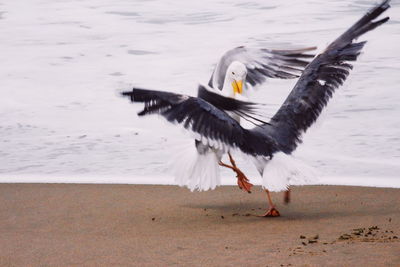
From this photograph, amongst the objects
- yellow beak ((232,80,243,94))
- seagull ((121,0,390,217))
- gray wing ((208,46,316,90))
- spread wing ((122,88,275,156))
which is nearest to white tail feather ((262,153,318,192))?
seagull ((121,0,390,217))

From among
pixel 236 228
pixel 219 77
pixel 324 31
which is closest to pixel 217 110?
pixel 236 228

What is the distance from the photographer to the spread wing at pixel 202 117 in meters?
6.43

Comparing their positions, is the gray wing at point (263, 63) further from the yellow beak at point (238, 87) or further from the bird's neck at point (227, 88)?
the yellow beak at point (238, 87)

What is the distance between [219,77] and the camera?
880 cm

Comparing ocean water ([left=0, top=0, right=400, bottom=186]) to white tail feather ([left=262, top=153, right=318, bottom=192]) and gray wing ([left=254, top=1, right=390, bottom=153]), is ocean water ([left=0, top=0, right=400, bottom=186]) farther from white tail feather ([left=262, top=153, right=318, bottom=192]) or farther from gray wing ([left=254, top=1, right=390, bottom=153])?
white tail feather ([left=262, top=153, right=318, bottom=192])

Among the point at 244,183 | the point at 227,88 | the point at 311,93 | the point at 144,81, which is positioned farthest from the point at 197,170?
the point at 144,81

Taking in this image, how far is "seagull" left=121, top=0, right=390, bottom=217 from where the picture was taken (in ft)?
21.4

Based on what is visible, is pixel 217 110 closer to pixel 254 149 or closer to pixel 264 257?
pixel 254 149

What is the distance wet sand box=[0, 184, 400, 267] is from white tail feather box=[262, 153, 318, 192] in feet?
0.88

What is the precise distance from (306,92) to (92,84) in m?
5.43

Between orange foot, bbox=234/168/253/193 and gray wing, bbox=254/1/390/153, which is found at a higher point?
gray wing, bbox=254/1/390/153

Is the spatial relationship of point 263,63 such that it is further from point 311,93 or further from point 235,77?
point 311,93

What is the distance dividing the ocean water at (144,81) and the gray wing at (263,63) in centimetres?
83

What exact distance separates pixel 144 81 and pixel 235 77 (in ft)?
14.9
